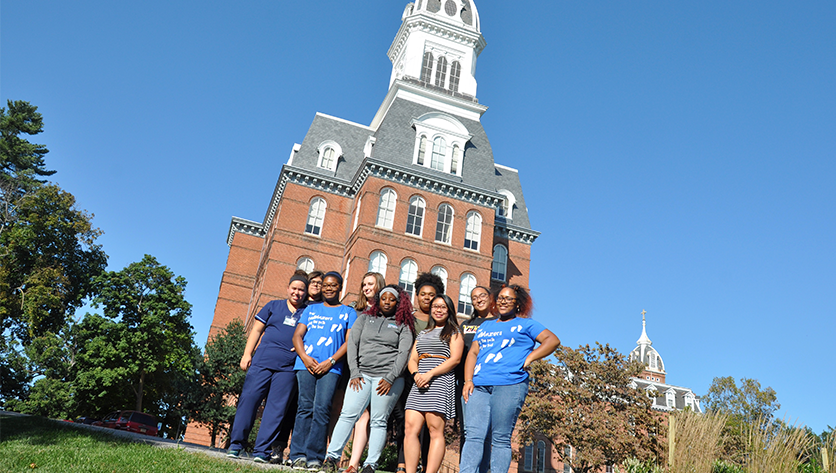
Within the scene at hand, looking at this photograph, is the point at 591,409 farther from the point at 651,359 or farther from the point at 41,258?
the point at 651,359

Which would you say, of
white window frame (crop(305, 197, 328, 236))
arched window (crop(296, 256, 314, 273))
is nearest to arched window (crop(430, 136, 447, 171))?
white window frame (crop(305, 197, 328, 236))

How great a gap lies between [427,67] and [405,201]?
1108 centimetres

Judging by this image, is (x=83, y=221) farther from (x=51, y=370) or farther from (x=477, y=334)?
(x=477, y=334)

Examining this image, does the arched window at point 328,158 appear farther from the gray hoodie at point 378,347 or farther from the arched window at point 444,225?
the gray hoodie at point 378,347

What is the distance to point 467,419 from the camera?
6586 millimetres

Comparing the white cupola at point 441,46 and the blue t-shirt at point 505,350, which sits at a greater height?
the white cupola at point 441,46

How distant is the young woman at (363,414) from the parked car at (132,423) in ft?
69.6

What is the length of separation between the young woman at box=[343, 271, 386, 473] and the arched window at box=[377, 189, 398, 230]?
2229cm

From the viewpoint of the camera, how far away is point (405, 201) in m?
31.0

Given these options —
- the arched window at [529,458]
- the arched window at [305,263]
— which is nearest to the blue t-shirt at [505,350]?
the arched window at [305,263]

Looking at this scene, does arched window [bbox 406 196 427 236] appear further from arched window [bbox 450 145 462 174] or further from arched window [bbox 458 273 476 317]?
arched window [bbox 458 273 476 317]

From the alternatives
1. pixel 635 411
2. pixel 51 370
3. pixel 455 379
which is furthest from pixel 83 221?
pixel 455 379

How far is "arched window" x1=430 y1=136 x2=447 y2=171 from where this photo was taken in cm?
3275

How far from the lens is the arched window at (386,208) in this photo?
99.9 feet
